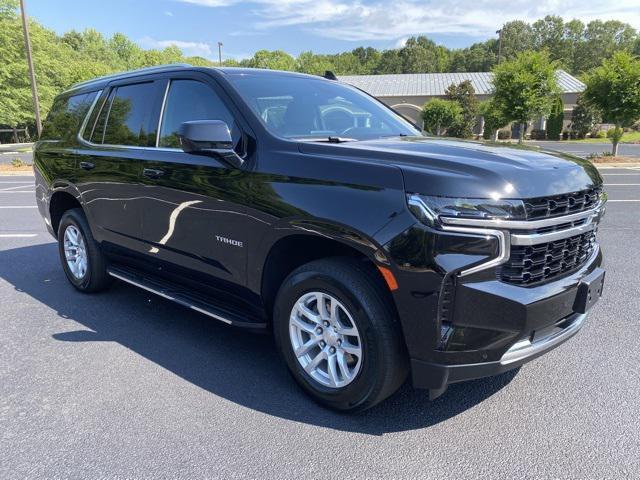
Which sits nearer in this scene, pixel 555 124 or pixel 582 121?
pixel 555 124

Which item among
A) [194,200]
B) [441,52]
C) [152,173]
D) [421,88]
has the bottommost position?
[194,200]

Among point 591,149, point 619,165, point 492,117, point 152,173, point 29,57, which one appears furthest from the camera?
point 492,117

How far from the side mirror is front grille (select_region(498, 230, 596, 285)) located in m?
1.71

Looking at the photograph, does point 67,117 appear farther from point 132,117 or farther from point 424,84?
point 424,84

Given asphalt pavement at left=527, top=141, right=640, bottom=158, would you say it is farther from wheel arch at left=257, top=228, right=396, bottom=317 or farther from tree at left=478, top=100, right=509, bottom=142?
wheel arch at left=257, top=228, right=396, bottom=317

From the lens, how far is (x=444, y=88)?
5006cm

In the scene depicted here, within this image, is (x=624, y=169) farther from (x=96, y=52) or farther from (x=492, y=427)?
(x=96, y=52)

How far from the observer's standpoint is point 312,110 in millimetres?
3654

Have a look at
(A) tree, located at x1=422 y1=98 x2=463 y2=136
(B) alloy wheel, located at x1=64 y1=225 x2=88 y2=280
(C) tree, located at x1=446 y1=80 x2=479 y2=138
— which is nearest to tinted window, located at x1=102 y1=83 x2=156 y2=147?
(B) alloy wheel, located at x1=64 y1=225 x2=88 y2=280

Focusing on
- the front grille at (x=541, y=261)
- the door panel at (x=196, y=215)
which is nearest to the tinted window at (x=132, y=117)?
the door panel at (x=196, y=215)

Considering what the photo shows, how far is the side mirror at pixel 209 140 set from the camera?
298 cm

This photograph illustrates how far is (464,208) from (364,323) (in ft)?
2.54

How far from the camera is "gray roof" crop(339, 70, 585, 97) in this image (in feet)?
163

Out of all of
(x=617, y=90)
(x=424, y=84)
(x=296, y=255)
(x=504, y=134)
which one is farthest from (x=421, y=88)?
(x=296, y=255)
